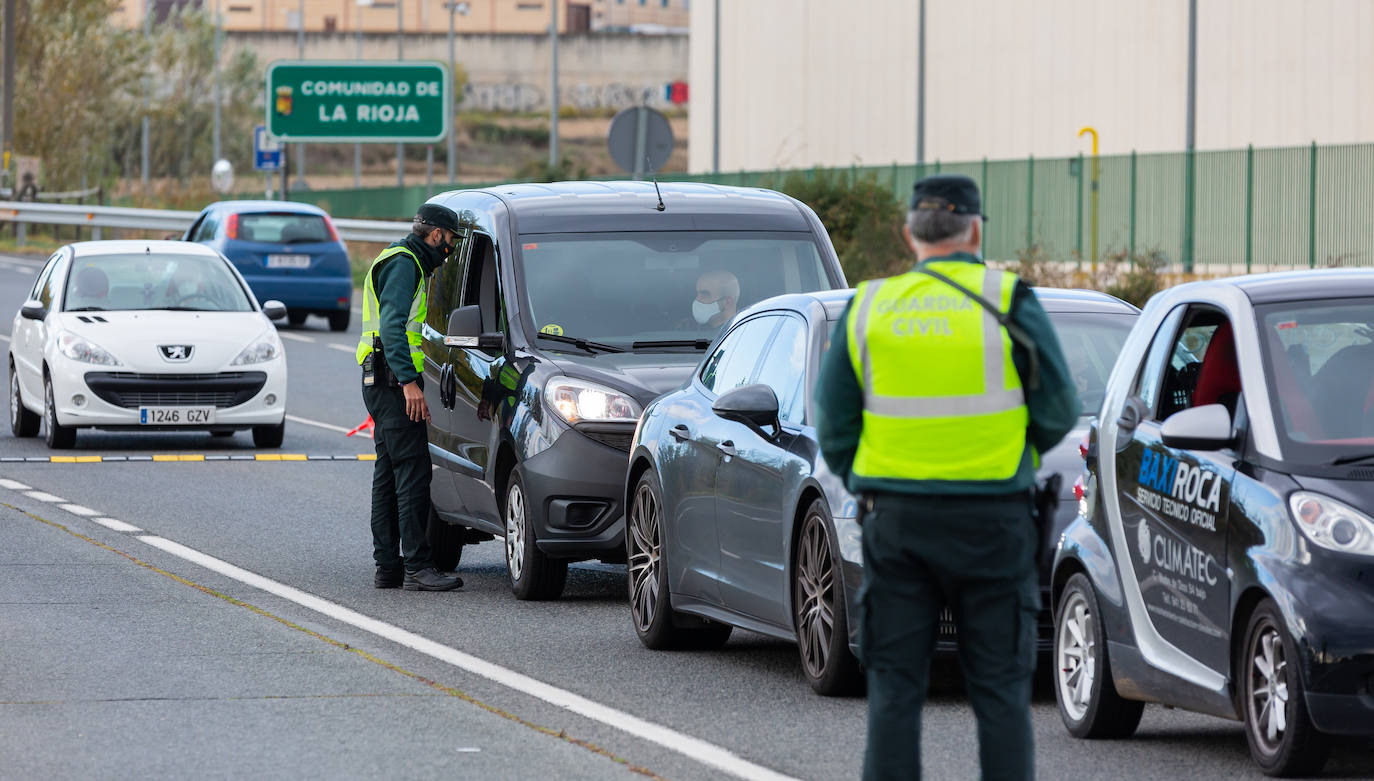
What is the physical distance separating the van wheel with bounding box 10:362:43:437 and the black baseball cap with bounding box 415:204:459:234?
8.98m

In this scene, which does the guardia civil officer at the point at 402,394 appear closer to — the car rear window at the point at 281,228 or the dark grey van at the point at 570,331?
the dark grey van at the point at 570,331

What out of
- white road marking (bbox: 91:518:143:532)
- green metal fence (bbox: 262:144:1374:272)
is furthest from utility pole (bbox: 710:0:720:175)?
white road marking (bbox: 91:518:143:532)

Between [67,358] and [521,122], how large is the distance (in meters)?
101

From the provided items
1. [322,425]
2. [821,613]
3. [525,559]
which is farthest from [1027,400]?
[322,425]

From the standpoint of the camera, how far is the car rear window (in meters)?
33.0

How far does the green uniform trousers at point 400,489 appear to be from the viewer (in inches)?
480

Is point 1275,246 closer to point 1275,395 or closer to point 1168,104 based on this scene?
point 1168,104

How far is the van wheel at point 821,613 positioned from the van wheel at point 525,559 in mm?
2746

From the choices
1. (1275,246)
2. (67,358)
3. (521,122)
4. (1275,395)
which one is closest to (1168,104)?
(1275,246)

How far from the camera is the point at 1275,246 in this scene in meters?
34.2

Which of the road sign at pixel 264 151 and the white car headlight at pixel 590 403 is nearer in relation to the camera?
the white car headlight at pixel 590 403

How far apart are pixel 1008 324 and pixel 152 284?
1512 centimetres

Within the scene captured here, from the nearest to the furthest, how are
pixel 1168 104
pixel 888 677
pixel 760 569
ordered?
pixel 888 677 < pixel 760 569 < pixel 1168 104

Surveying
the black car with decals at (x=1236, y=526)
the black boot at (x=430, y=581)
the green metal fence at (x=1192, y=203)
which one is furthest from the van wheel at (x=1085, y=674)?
the green metal fence at (x=1192, y=203)
